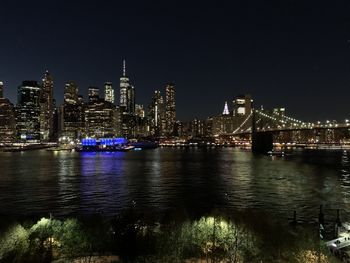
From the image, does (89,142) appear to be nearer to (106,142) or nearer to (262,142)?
(106,142)

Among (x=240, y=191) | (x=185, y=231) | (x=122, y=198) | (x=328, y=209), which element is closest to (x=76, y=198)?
(x=122, y=198)

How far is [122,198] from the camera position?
38.7 m

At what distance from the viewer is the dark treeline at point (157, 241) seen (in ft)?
49.5

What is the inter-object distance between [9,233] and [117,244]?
3977mm

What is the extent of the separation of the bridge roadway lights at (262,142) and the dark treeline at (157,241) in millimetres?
115255

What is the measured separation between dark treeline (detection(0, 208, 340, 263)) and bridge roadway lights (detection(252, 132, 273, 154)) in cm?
11525

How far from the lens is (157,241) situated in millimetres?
16062

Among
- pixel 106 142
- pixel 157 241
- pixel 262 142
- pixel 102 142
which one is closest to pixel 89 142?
pixel 102 142

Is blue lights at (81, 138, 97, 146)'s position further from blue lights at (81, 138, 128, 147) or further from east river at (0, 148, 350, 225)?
east river at (0, 148, 350, 225)

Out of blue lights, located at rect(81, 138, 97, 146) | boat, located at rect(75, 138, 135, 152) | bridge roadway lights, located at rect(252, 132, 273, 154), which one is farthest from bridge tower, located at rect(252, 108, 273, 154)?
blue lights, located at rect(81, 138, 97, 146)

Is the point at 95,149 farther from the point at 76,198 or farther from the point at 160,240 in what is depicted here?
the point at 160,240

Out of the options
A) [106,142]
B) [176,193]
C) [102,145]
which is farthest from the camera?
[106,142]

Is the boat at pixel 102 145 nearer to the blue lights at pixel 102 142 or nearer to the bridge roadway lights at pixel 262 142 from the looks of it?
the blue lights at pixel 102 142

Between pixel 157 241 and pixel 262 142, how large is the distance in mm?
121570
